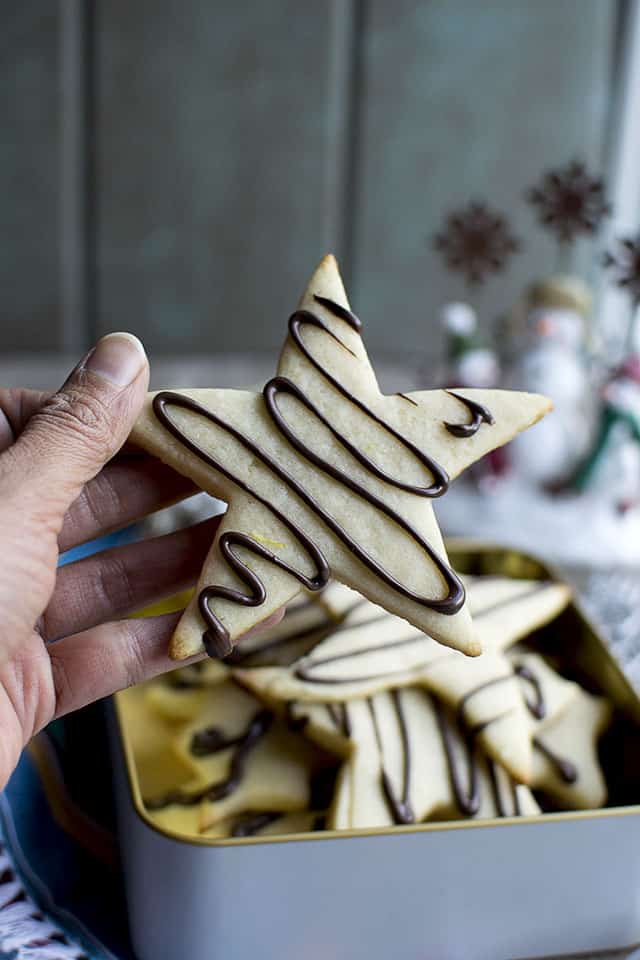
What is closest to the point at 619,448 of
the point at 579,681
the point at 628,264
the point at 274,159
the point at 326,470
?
the point at 628,264

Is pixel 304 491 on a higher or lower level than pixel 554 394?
higher

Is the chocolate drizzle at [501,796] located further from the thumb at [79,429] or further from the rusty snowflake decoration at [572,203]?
the rusty snowflake decoration at [572,203]

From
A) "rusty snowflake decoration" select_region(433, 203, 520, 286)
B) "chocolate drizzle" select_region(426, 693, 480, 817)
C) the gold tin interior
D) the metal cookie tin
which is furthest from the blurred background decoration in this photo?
the metal cookie tin

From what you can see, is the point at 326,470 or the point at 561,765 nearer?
the point at 326,470

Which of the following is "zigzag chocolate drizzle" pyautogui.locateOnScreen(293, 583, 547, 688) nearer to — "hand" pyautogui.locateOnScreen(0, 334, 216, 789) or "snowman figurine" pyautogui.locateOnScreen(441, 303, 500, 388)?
"hand" pyautogui.locateOnScreen(0, 334, 216, 789)

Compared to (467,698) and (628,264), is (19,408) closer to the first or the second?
(467,698)

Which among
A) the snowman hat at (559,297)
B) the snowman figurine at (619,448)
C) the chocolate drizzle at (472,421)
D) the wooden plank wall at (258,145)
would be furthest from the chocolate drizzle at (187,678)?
the wooden plank wall at (258,145)
